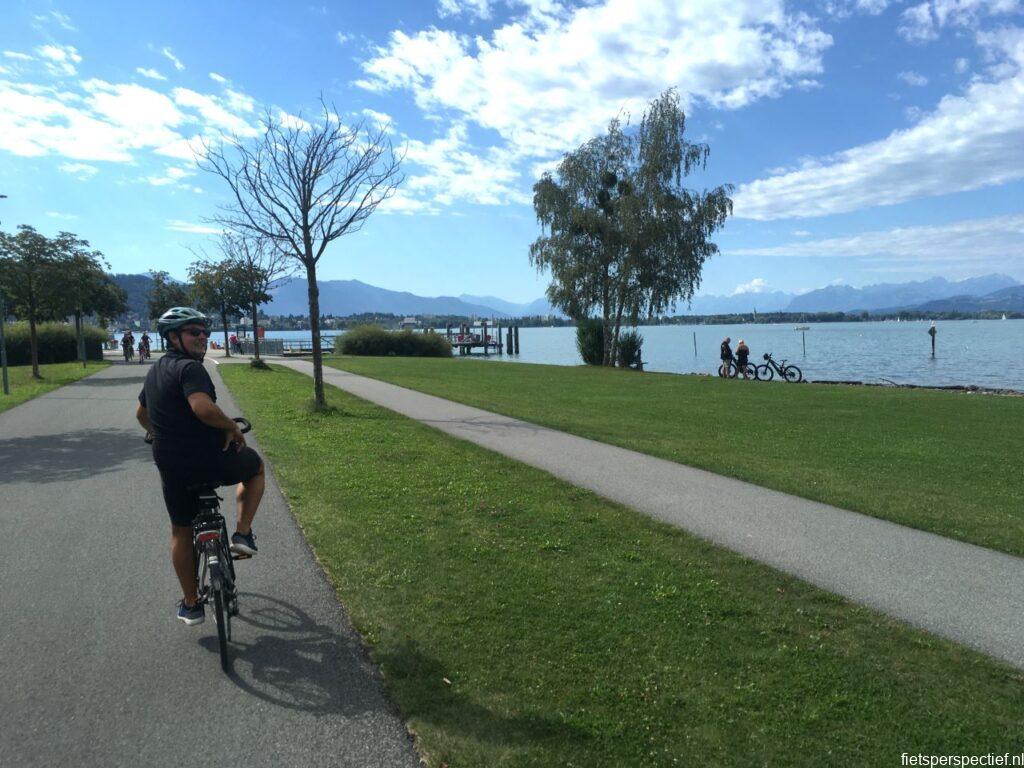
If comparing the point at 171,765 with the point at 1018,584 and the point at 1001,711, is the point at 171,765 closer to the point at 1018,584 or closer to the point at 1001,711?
the point at 1001,711

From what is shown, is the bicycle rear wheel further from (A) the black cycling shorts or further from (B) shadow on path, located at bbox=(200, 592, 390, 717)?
(A) the black cycling shorts

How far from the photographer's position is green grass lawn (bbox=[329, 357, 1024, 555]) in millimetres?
6875

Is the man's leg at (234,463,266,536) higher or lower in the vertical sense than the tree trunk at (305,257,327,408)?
lower

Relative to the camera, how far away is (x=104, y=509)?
273 inches

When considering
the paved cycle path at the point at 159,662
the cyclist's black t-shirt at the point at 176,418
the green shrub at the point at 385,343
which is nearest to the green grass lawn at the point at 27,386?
the paved cycle path at the point at 159,662

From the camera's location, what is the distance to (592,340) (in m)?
41.3

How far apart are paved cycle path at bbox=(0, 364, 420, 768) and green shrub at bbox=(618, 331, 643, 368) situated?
110 ft

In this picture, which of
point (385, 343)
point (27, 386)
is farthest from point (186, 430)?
point (385, 343)

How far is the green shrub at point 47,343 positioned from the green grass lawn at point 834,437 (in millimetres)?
29262

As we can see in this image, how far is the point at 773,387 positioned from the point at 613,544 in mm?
18745

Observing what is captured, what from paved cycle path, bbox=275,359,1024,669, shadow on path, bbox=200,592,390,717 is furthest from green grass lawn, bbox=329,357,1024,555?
shadow on path, bbox=200,592,390,717

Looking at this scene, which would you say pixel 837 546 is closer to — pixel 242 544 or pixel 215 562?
pixel 242 544

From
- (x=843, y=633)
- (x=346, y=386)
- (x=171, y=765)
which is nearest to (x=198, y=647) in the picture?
(x=171, y=765)

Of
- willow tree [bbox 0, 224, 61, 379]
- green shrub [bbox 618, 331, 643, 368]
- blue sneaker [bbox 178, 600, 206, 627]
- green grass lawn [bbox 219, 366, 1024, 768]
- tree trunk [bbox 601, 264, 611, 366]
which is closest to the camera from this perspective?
green grass lawn [bbox 219, 366, 1024, 768]
